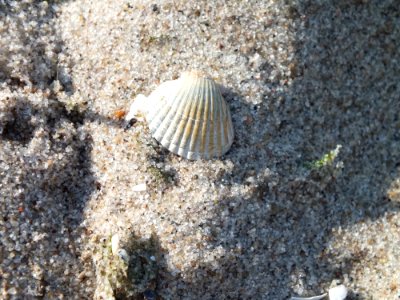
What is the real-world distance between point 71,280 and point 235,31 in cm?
185

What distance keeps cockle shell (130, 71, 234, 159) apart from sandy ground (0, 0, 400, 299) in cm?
10

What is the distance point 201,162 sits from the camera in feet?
10.5

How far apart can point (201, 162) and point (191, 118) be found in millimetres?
275

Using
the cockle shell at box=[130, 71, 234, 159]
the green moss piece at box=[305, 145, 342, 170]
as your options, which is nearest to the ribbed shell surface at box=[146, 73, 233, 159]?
the cockle shell at box=[130, 71, 234, 159]

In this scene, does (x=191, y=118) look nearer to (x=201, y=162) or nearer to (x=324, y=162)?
(x=201, y=162)

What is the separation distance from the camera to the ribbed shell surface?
313 centimetres

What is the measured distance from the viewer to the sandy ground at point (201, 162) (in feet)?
10.1

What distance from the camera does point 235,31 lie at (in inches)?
135

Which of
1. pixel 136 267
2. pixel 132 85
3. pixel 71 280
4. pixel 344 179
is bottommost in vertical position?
pixel 71 280

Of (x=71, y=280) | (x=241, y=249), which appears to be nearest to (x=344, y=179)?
(x=241, y=249)

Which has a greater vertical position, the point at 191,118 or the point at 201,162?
the point at 191,118

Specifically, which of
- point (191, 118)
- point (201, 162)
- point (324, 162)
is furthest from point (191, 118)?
point (324, 162)

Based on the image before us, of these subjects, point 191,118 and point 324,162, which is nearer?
point 191,118

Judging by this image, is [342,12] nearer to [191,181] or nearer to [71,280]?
[191,181]
